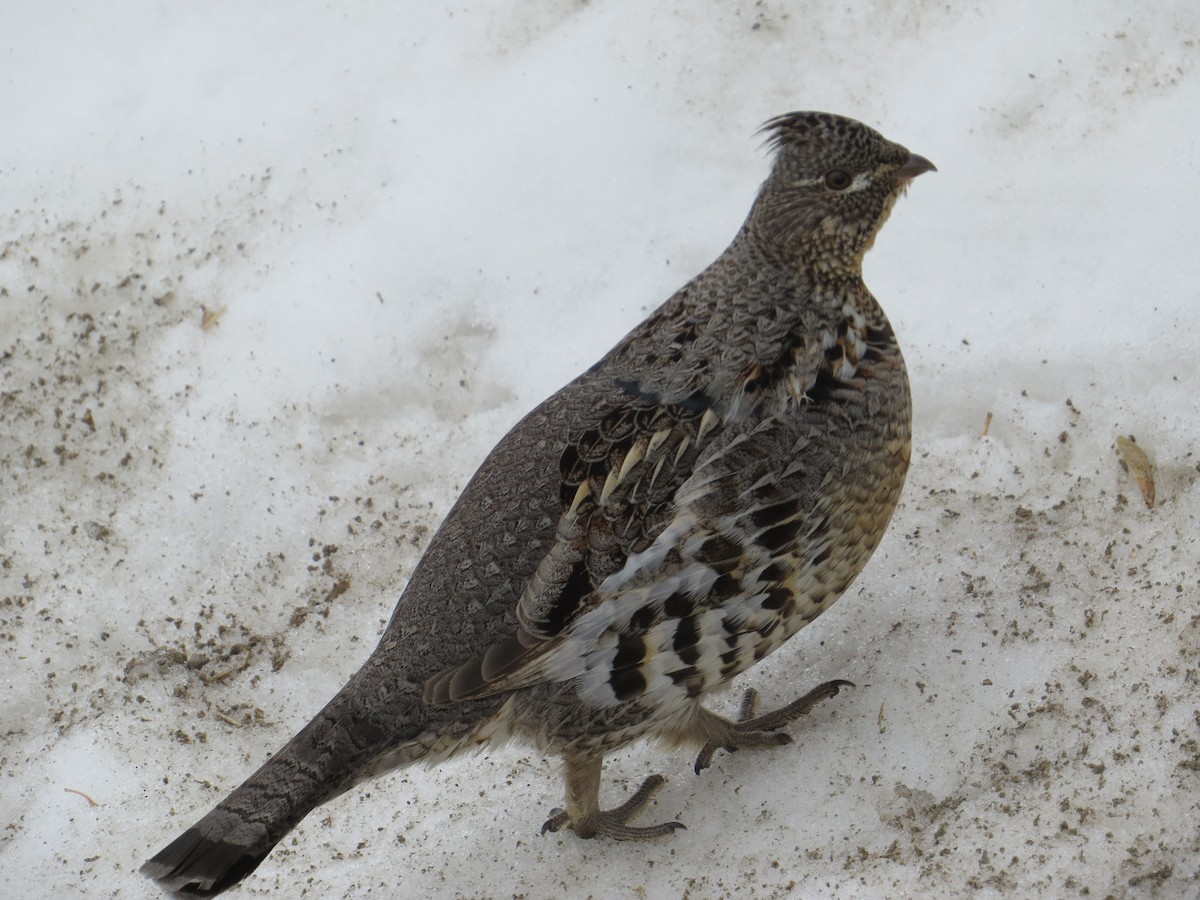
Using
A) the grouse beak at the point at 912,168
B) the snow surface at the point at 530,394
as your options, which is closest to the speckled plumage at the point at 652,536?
the grouse beak at the point at 912,168

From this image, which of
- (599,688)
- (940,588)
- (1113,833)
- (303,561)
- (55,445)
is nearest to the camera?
(1113,833)

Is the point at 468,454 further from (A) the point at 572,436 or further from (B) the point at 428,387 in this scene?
(A) the point at 572,436

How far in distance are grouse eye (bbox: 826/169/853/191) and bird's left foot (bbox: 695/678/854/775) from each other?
149cm

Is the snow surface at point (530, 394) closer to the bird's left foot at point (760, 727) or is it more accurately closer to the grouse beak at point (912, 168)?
the bird's left foot at point (760, 727)

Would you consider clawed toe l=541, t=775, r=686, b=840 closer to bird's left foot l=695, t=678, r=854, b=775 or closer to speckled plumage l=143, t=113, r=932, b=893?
speckled plumage l=143, t=113, r=932, b=893

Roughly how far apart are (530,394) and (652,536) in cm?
173

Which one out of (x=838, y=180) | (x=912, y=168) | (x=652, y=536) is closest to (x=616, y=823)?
(x=652, y=536)

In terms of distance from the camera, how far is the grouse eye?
3779mm

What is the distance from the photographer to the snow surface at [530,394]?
3.71 meters

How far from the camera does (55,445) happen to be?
503 cm

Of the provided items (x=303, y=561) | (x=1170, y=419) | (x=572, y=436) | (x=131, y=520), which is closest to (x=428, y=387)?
(x=303, y=561)

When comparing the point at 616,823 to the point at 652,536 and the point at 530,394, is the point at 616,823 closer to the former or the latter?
the point at 652,536

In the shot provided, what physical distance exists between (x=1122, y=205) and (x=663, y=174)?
176cm

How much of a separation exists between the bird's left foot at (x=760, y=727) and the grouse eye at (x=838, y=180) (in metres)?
1.49
